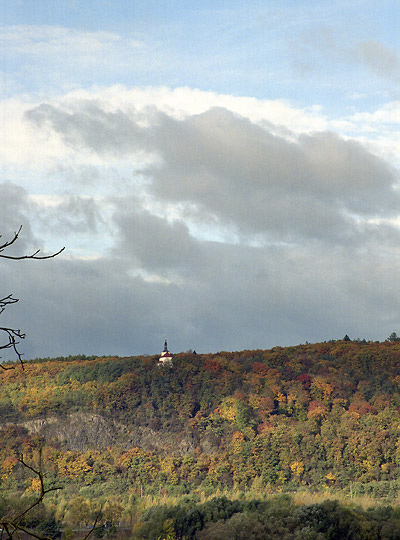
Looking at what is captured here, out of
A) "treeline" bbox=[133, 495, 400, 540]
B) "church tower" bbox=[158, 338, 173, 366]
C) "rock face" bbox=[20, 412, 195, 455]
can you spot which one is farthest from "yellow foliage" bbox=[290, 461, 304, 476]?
"church tower" bbox=[158, 338, 173, 366]

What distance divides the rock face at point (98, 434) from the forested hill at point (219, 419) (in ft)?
0.49

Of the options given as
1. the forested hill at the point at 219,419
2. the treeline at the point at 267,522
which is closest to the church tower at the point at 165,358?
the forested hill at the point at 219,419

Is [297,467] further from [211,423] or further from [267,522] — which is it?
[267,522]

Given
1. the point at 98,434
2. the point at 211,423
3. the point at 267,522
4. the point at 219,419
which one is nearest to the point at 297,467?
the point at 219,419

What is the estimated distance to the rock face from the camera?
10206 cm

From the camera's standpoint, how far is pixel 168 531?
60.2 meters

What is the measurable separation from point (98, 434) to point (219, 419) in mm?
17187

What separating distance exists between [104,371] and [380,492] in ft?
156

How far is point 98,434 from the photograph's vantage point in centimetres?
10450

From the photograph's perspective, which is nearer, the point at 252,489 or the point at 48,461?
the point at 252,489

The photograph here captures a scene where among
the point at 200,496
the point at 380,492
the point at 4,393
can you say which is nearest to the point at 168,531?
the point at 200,496

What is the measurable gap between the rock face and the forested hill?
148 millimetres

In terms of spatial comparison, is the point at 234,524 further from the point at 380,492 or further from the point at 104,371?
the point at 104,371

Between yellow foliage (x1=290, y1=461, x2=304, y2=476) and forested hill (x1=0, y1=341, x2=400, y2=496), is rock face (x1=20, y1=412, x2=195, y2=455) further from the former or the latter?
yellow foliage (x1=290, y1=461, x2=304, y2=476)
